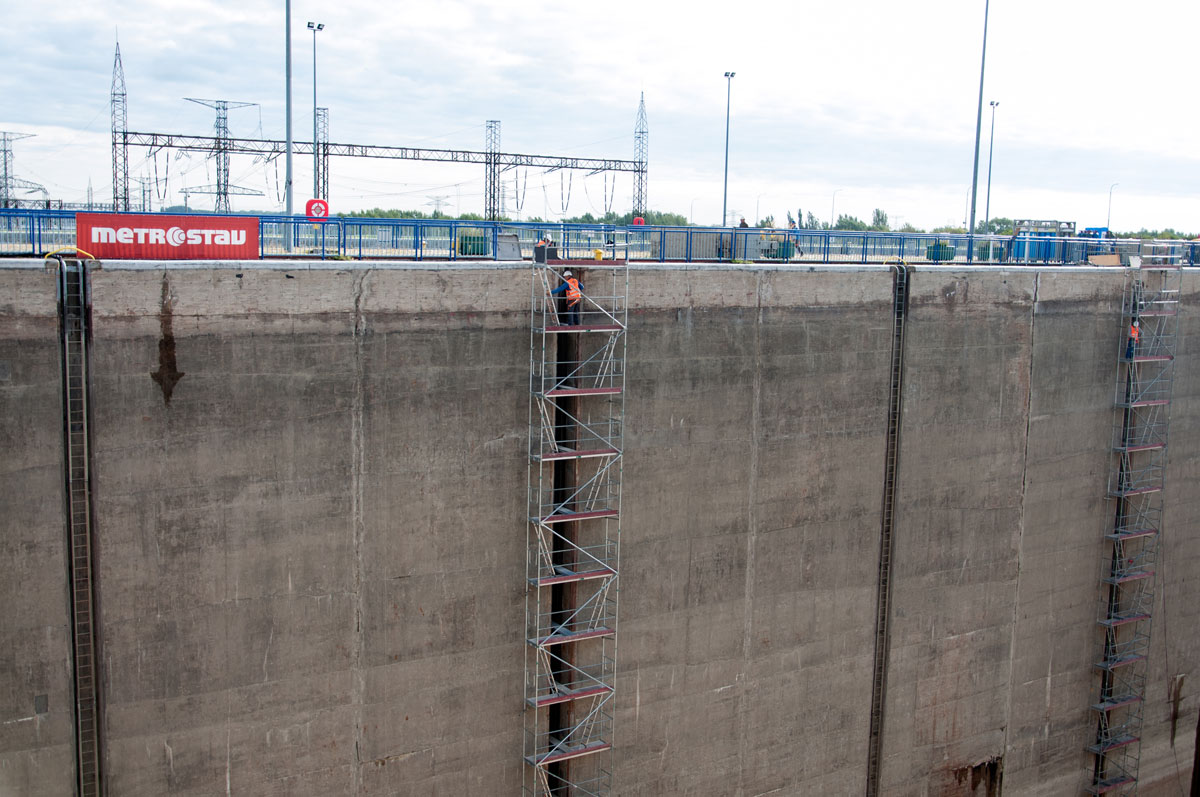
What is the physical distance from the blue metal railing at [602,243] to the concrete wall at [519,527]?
2.92 meters

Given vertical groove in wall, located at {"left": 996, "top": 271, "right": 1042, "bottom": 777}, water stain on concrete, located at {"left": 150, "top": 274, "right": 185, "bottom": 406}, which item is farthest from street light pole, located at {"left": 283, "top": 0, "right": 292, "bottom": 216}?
vertical groove in wall, located at {"left": 996, "top": 271, "right": 1042, "bottom": 777}

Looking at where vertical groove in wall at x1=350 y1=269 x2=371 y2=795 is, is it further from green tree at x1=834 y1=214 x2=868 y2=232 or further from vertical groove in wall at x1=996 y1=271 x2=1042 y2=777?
green tree at x1=834 y1=214 x2=868 y2=232

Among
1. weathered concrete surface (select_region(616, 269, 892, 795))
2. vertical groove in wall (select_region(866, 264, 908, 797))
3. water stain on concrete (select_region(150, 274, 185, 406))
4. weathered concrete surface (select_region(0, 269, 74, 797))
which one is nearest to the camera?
weathered concrete surface (select_region(0, 269, 74, 797))

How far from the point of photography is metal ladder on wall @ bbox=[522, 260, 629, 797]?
16875 millimetres

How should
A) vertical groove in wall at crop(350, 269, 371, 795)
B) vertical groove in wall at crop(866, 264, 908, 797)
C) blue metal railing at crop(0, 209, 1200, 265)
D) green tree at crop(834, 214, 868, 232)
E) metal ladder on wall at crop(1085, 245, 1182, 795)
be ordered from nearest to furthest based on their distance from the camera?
vertical groove in wall at crop(350, 269, 371, 795)
blue metal railing at crop(0, 209, 1200, 265)
vertical groove in wall at crop(866, 264, 908, 797)
metal ladder on wall at crop(1085, 245, 1182, 795)
green tree at crop(834, 214, 868, 232)

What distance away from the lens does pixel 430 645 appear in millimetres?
16281

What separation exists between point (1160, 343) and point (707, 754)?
48.7 feet

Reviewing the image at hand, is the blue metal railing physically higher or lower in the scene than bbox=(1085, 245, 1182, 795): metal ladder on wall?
higher

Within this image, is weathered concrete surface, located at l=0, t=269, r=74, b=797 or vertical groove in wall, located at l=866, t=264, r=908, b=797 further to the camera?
vertical groove in wall, located at l=866, t=264, r=908, b=797

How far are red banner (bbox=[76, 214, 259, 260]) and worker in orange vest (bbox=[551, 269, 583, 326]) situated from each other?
5345mm

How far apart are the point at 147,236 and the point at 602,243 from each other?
9141 mm

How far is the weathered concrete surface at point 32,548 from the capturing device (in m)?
13.4

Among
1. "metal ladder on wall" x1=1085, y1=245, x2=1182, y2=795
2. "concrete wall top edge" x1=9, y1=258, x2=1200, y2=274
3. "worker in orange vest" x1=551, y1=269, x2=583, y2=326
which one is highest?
"concrete wall top edge" x1=9, y1=258, x2=1200, y2=274

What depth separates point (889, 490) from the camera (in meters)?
20.8
